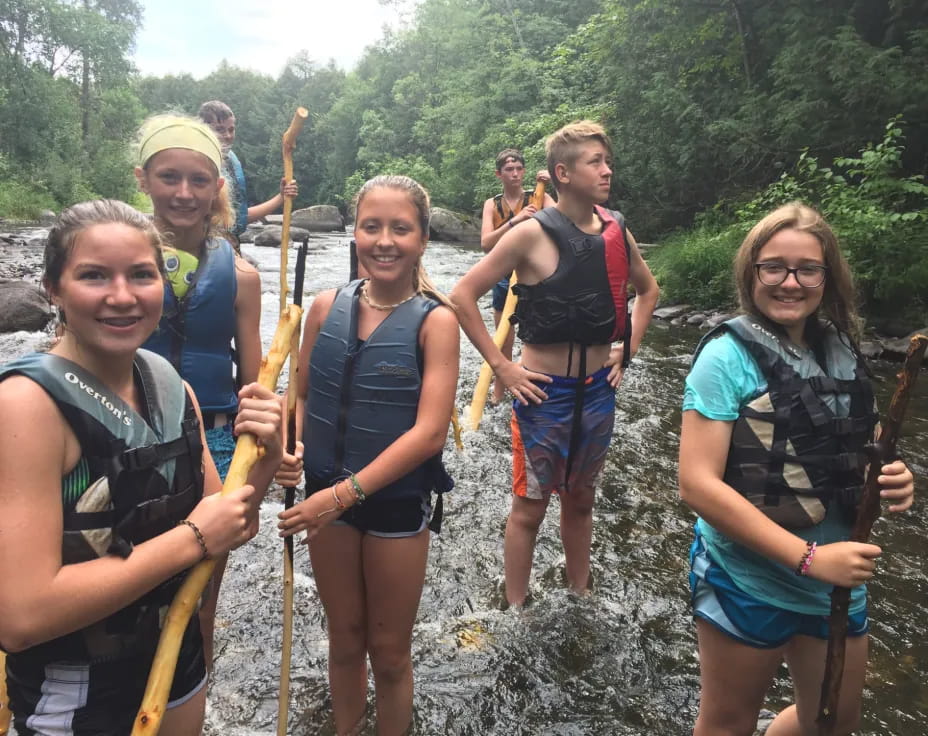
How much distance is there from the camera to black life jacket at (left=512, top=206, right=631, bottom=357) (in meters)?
3.36

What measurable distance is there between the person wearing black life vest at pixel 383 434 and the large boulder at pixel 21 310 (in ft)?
30.4

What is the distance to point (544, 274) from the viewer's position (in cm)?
340

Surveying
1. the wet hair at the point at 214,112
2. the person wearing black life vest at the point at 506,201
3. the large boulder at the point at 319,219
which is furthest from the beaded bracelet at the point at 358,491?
the large boulder at the point at 319,219

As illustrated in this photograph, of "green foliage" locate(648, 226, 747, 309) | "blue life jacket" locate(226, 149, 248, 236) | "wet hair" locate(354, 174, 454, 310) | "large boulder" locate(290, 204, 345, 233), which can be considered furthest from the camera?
"large boulder" locate(290, 204, 345, 233)

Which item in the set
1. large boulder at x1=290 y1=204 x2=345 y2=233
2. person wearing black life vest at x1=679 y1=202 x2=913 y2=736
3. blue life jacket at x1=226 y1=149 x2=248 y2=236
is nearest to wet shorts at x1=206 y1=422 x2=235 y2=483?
person wearing black life vest at x1=679 y1=202 x2=913 y2=736

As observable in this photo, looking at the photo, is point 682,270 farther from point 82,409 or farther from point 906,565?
point 82,409

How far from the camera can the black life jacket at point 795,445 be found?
1.93m

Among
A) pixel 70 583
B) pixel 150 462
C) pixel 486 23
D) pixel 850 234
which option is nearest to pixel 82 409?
pixel 150 462

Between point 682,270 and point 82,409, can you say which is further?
point 682,270

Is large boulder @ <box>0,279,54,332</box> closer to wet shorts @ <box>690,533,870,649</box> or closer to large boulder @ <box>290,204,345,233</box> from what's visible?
wet shorts @ <box>690,533,870,649</box>

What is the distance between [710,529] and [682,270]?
475 inches

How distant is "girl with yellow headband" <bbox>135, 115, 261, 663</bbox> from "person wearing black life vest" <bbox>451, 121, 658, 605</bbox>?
3.99 feet

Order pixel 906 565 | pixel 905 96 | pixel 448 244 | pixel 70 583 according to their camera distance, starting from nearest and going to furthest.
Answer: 1. pixel 70 583
2. pixel 906 565
3. pixel 905 96
4. pixel 448 244

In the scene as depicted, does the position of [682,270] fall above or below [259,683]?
above
